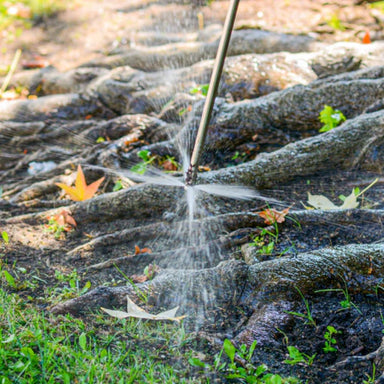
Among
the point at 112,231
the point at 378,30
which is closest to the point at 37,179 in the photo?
the point at 112,231

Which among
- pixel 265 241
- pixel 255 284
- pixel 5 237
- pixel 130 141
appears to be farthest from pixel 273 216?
pixel 130 141

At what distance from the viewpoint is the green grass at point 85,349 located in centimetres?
161

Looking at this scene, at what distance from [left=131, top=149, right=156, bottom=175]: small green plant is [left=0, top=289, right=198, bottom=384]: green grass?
1.64m

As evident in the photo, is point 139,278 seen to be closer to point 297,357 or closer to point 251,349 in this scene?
point 251,349

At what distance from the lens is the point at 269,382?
60.9 inches

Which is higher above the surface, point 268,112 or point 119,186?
point 268,112

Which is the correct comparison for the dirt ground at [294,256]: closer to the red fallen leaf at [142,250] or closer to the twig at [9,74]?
the red fallen leaf at [142,250]

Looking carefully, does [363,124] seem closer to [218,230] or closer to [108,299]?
[218,230]

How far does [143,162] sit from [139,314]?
1.86 metres

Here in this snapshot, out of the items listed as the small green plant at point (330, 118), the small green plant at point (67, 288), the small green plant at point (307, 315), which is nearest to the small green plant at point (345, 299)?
the small green plant at point (307, 315)

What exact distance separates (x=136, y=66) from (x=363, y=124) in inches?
→ 144

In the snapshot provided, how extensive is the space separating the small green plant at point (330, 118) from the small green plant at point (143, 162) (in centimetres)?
133

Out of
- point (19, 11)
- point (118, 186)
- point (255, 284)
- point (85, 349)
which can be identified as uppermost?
point (19, 11)

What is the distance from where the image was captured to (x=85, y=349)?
1.73 meters
